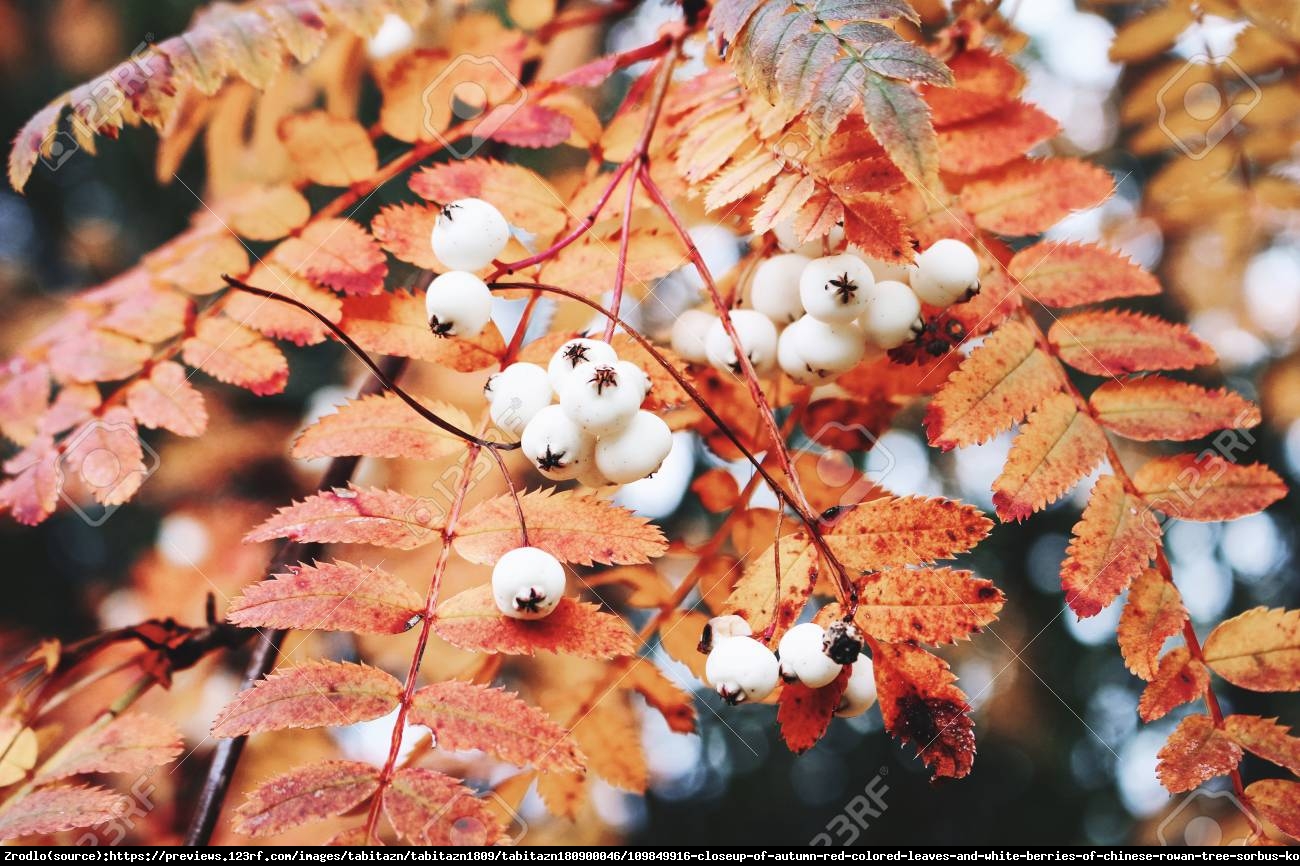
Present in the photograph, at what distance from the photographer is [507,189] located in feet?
3.20

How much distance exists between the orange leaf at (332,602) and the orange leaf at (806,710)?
320 mm

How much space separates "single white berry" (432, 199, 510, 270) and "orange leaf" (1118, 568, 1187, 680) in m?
Result: 0.65

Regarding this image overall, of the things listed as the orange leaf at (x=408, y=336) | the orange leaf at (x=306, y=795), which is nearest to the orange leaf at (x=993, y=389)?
the orange leaf at (x=408, y=336)

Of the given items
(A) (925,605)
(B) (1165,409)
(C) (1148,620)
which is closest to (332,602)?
(A) (925,605)

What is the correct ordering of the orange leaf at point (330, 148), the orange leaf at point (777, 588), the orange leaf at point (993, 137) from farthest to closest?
the orange leaf at point (330, 148) → the orange leaf at point (993, 137) → the orange leaf at point (777, 588)

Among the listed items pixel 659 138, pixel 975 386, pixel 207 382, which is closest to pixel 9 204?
pixel 207 382

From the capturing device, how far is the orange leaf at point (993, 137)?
3.12 feet

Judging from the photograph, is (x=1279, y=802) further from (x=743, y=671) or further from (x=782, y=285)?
(x=782, y=285)

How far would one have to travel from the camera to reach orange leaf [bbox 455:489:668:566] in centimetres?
73

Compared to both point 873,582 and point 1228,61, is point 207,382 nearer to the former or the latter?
point 873,582

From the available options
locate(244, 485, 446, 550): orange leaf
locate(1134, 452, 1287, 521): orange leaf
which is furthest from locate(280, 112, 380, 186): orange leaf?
locate(1134, 452, 1287, 521): orange leaf

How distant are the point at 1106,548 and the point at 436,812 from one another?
60 centimetres

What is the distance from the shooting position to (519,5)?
131 cm

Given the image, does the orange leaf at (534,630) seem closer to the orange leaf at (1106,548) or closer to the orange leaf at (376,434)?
the orange leaf at (376,434)
